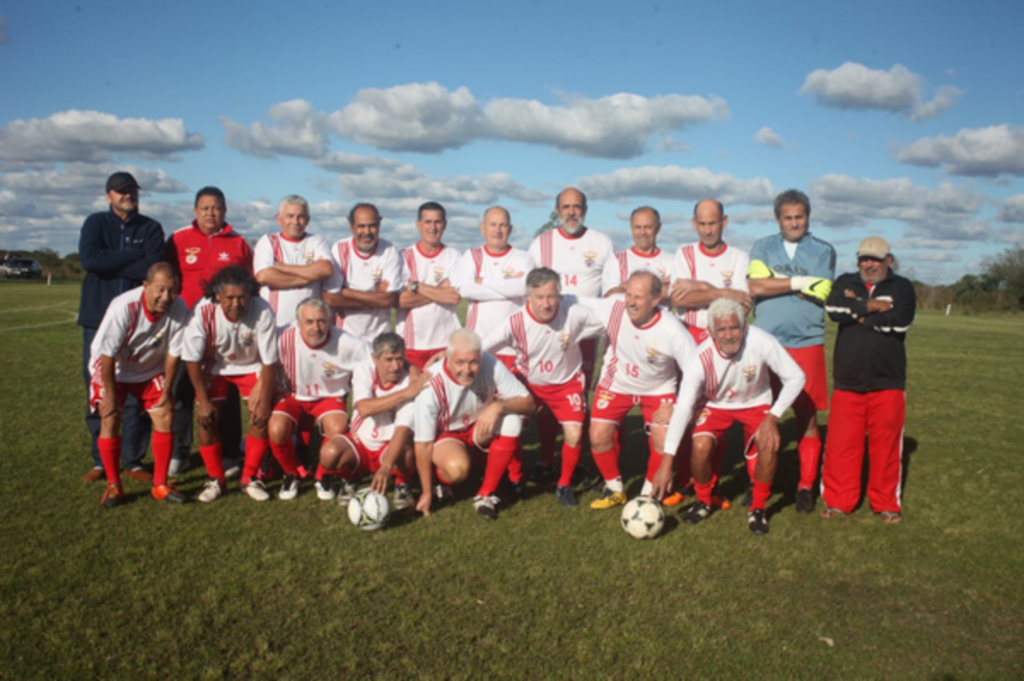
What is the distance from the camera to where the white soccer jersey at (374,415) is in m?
5.60

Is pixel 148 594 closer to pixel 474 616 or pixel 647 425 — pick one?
pixel 474 616

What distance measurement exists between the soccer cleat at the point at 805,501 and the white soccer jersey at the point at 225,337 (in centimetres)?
427

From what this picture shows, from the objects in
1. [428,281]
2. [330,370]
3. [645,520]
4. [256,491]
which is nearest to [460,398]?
[330,370]

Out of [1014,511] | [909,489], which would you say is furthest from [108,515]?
[1014,511]

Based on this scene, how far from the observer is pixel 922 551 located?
4887 mm

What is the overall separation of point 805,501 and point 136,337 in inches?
210

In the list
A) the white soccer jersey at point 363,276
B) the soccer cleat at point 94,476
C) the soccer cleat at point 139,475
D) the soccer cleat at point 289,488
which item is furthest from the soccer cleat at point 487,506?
the soccer cleat at point 94,476

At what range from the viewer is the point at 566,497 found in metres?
5.68

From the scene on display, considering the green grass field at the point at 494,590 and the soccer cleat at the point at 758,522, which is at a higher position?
the soccer cleat at the point at 758,522

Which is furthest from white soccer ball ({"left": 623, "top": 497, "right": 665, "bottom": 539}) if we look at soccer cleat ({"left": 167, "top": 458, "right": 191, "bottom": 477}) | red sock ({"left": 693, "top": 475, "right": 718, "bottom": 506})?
soccer cleat ({"left": 167, "top": 458, "right": 191, "bottom": 477})

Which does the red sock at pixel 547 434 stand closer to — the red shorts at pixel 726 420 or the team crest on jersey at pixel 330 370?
the red shorts at pixel 726 420

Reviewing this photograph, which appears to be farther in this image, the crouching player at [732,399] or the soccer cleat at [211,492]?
the soccer cleat at [211,492]

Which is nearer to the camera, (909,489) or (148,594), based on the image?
(148,594)

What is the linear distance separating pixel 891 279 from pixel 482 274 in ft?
10.6
